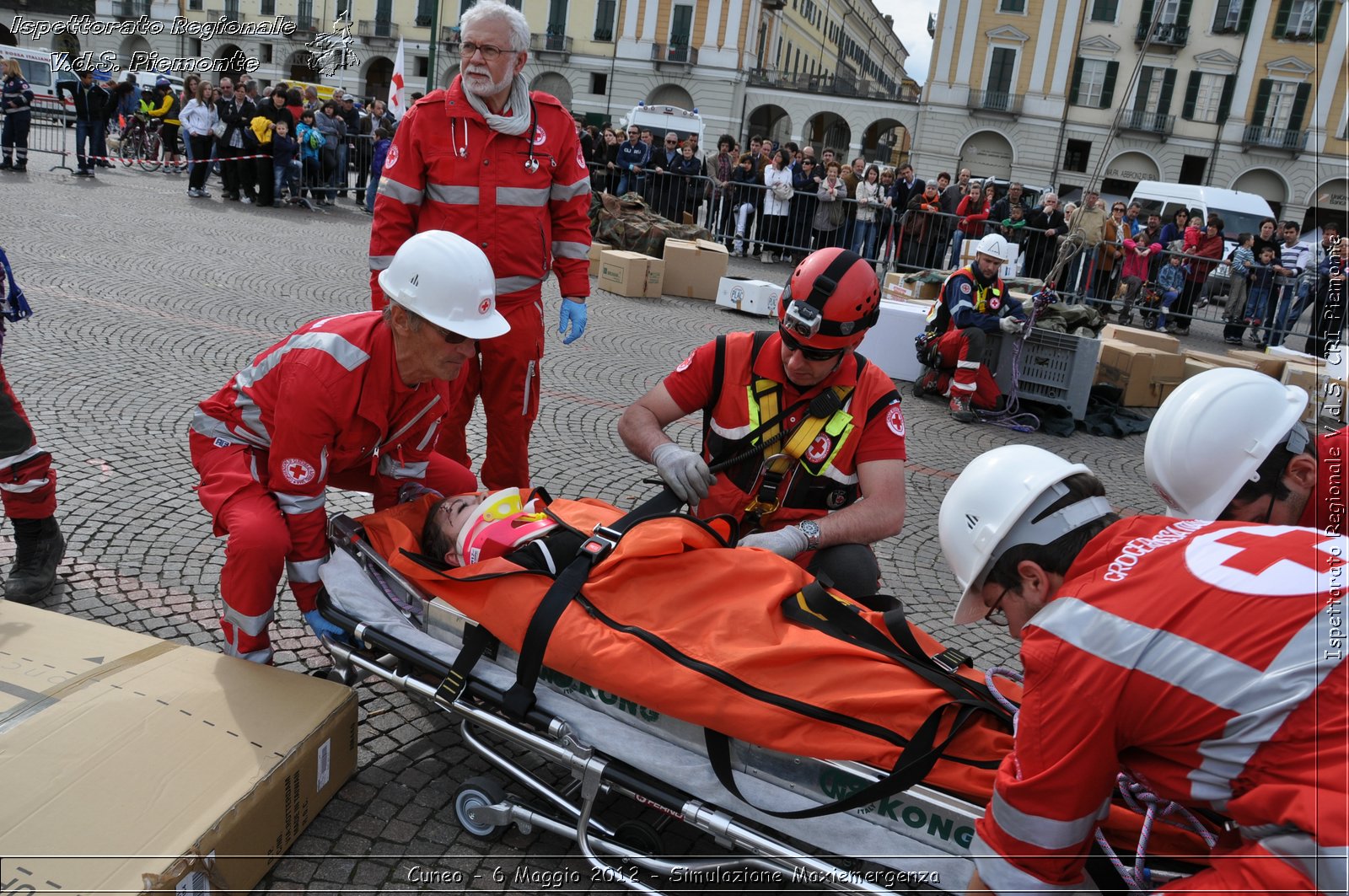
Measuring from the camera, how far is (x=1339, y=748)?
60.4 inches

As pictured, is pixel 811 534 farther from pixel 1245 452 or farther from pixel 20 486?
pixel 20 486

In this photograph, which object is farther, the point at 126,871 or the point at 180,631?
the point at 180,631

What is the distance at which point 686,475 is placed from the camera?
325 cm

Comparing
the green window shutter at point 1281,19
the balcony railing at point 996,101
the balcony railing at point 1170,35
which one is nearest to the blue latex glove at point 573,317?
the green window shutter at point 1281,19

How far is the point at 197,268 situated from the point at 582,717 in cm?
904

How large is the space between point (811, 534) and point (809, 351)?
23.9 inches

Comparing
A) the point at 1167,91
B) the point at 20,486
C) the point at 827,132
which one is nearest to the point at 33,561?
the point at 20,486

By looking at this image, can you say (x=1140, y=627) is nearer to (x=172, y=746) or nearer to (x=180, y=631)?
(x=172, y=746)

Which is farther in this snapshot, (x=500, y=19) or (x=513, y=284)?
(x=513, y=284)

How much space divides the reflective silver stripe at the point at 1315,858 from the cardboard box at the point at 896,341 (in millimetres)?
7715

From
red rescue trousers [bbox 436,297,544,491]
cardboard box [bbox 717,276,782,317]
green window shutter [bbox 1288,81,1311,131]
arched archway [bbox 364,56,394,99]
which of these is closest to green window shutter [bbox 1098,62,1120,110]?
green window shutter [bbox 1288,81,1311,131]

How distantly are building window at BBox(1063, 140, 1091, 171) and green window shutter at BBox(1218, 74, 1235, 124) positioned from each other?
5.46 metres

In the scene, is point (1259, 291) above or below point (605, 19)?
below

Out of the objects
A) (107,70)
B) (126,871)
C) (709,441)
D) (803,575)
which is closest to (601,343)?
(709,441)
